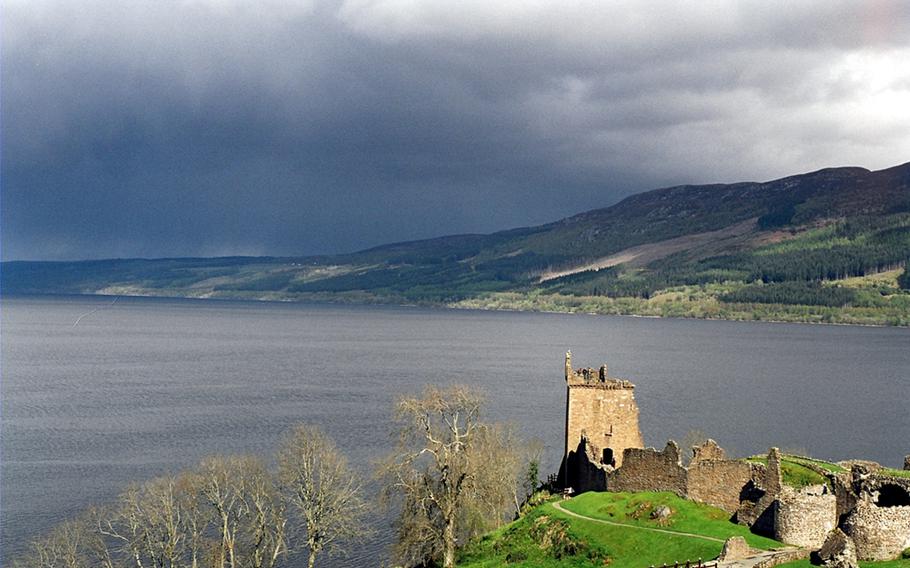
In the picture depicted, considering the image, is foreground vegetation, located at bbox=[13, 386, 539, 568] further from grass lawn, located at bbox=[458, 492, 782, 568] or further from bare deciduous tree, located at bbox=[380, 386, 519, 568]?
grass lawn, located at bbox=[458, 492, 782, 568]

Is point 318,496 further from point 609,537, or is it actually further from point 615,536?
point 615,536

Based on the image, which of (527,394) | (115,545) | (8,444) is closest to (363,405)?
(527,394)

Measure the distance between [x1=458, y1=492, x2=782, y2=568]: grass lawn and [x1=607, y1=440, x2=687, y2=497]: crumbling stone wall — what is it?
4.25 feet

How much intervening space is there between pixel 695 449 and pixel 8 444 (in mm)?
94358

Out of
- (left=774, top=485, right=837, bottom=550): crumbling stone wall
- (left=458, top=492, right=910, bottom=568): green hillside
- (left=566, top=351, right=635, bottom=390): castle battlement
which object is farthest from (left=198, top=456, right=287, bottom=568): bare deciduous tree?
(left=774, top=485, right=837, bottom=550): crumbling stone wall

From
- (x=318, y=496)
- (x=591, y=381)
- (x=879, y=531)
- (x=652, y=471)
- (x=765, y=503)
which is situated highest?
(x=591, y=381)

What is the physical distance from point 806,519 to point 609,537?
39.3 feet

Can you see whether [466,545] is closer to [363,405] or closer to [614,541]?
[614,541]

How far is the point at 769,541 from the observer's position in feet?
150

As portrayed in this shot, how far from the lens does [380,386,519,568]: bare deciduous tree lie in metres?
65.4

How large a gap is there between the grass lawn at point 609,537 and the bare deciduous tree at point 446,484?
381cm

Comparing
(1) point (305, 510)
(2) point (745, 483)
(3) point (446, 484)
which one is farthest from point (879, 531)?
(1) point (305, 510)

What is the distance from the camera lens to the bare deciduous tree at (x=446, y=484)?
215 feet

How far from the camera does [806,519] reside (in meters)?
45.2
